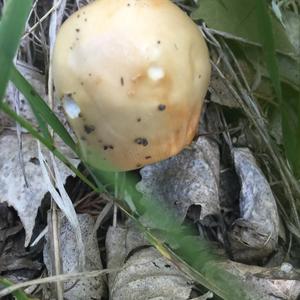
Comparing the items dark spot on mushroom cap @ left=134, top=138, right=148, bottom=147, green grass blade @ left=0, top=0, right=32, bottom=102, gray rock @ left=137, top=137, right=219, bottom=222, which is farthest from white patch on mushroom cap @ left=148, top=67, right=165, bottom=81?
gray rock @ left=137, top=137, right=219, bottom=222

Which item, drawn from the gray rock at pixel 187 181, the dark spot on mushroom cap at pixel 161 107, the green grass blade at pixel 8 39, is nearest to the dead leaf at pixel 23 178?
the gray rock at pixel 187 181

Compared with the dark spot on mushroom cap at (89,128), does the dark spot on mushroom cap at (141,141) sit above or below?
below

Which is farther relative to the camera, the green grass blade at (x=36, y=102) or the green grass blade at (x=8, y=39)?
the green grass blade at (x=36, y=102)

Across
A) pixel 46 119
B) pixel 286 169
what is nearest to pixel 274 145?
pixel 286 169

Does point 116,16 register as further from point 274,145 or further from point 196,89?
point 274,145

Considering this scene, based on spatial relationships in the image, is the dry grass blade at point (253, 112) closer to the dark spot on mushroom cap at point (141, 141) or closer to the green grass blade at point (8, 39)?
the dark spot on mushroom cap at point (141, 141)

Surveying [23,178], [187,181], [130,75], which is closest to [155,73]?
[130,75]

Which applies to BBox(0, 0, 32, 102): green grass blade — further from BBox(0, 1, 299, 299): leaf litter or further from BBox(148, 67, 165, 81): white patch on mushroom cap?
BBox(0, 1, 299, 299): leaf litter

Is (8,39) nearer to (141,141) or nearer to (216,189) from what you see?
(141,141)

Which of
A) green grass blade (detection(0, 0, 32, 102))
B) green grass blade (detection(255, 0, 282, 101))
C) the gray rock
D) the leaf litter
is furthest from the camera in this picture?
the gray rock
